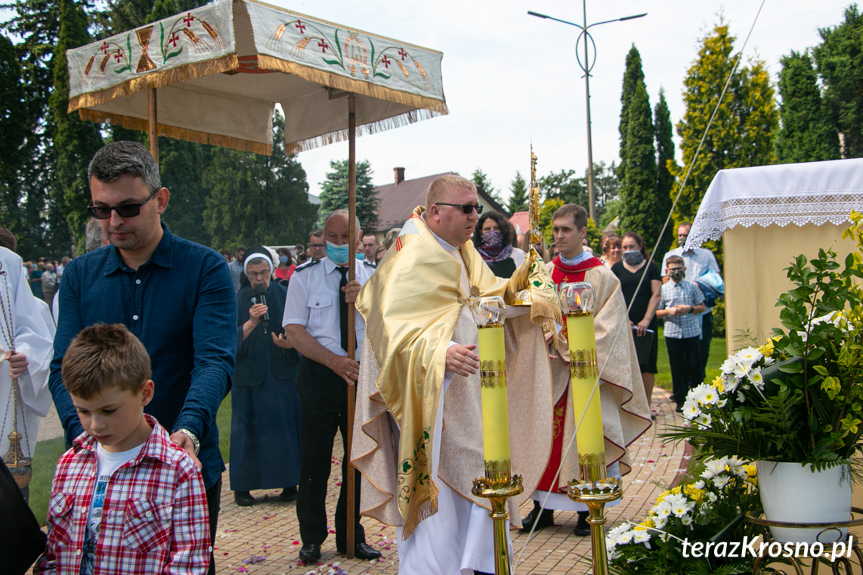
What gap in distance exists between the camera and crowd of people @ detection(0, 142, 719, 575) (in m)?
2.28

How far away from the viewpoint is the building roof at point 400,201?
173 ft

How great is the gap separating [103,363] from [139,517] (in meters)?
0.47

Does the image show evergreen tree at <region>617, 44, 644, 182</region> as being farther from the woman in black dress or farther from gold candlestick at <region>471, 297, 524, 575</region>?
gold candlestick at <region>471, 297, 524, 575</region>

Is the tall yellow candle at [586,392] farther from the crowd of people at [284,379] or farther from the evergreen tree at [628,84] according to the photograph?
the evergreen tree at [628,84]

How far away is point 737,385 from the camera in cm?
234

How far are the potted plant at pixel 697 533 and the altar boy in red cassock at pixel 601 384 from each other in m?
2.50

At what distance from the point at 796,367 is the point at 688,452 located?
5.95 m

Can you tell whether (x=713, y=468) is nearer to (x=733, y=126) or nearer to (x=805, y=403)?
(x=805, y=403)

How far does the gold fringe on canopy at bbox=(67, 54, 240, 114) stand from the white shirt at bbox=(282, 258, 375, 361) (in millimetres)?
1476

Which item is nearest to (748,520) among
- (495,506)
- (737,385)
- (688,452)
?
(737,385)

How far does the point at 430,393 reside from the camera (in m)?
3.79

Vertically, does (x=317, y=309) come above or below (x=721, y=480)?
above

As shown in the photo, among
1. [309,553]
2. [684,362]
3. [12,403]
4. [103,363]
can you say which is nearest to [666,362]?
[684,362]

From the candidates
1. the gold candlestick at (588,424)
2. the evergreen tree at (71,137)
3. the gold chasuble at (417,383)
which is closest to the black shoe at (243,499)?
the gold chasuble at (417,383)
